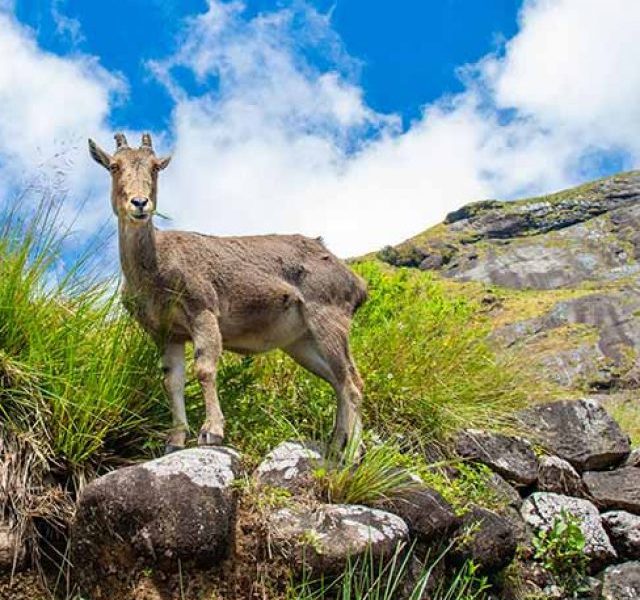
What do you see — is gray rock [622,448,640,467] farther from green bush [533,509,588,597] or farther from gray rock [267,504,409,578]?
gray rock [267,504,409,578]

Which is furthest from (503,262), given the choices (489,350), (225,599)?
(225,599)

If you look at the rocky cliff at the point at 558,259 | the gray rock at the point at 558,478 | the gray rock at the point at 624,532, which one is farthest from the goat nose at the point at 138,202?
the rocky cliff at the point at 558,259

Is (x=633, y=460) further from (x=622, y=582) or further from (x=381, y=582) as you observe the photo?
(x=381, y=582)

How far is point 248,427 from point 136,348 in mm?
1222

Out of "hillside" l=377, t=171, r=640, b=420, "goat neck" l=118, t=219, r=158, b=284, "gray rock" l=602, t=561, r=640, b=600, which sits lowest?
"gray rock" l=602, t=561, r=640, b=600

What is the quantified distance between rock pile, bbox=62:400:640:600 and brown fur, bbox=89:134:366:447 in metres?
0.66

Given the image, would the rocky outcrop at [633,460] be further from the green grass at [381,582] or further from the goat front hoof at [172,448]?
the goat front hoof at [172,448]

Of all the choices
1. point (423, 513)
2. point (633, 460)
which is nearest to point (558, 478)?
point (633, 460)

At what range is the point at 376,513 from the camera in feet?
19.0

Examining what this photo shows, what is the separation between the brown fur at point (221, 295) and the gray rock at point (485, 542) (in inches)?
47.6

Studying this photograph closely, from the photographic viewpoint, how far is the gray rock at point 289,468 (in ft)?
19.7

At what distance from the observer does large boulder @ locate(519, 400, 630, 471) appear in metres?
8.77

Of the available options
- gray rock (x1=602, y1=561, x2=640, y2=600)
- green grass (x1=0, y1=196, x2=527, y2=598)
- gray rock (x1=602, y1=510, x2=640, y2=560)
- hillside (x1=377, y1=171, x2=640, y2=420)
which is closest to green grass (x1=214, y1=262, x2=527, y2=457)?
green grass (x1=0, y1=196, x2=527, y2=598)

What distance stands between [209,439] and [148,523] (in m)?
0.94
